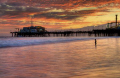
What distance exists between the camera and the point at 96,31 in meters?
125

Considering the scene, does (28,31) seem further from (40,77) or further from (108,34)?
(40,77)

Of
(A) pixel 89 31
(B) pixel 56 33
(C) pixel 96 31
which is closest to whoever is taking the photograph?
(C) pixel 96 31

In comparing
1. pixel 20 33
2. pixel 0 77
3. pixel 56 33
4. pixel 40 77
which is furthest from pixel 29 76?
pixel 20 33

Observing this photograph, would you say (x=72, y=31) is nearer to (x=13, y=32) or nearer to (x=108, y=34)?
(x=108, y=34)

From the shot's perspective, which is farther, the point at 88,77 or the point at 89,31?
the point at 89,31

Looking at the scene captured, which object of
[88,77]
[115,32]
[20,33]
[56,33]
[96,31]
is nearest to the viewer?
[88,77]

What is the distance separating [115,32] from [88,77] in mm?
112793

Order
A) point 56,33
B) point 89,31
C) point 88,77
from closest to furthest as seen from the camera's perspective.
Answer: point 88,77, point 89,31, point 56,33

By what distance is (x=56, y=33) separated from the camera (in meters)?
150

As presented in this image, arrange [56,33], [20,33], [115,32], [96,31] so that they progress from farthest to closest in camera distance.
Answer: [20,33] < [56,33] < [96,31] < [115,32]

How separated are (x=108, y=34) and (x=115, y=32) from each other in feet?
20.7

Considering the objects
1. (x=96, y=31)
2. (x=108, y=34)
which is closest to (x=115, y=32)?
(x=108, y=34)

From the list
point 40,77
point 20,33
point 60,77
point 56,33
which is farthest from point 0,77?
point 20,33

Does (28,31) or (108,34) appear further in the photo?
(28,31)
